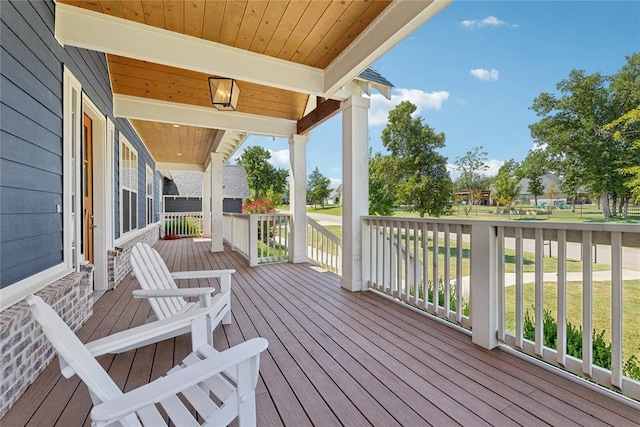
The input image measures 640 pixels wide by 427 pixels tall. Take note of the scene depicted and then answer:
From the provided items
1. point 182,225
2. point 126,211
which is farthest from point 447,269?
point 182,225

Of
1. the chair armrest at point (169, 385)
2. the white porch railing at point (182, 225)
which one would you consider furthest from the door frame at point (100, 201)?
the white porch railing at point (182, 225)

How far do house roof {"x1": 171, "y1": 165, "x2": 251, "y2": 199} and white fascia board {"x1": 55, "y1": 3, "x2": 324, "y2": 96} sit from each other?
547 inches

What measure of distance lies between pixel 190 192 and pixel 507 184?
16.9 m

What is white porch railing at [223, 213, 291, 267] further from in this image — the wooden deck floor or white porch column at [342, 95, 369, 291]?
the wooden deck floor

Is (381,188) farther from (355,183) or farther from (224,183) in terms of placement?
(224,183)

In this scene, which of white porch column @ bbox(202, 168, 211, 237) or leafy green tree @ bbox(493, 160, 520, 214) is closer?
leafy green tree @ bbox(493, 160, 520, 214)

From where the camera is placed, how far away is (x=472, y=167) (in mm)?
7328

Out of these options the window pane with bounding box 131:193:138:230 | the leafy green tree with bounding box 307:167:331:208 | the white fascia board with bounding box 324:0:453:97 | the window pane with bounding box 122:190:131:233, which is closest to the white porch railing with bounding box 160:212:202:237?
the window pane with bounding box 131:193:138:230

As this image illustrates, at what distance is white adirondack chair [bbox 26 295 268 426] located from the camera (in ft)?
3.17

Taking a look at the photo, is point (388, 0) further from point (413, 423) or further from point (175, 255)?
point (175, 255)

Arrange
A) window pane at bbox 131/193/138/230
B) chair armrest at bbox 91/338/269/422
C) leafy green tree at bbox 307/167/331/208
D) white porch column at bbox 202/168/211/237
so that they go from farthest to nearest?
leafy green tree at bbox 307/167/331/208, white porch column at bbox 202/168/211/237, window pane at bbox 131/193/138/230, chair armrest at bbox 91/338/269/422

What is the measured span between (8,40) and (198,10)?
1388 millimetres

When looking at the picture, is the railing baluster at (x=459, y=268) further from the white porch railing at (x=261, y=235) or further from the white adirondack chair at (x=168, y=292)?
the white porch railing at (x=261, y=235)

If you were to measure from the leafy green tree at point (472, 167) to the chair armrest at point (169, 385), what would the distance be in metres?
6.02
